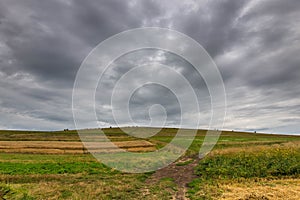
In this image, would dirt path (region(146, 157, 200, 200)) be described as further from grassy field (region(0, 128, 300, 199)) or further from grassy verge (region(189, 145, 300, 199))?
grassy verge (region(189, 145, 300, 199))

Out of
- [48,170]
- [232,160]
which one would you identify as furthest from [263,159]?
[48,170]

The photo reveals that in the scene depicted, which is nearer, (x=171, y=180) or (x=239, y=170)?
(x=171, y=180)

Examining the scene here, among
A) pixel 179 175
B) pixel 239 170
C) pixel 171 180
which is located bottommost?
pixel 171 180

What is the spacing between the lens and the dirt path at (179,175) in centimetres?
1705

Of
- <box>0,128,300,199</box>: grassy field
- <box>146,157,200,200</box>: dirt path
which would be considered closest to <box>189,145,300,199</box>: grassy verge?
<box>0,128,300,199</box>: grassy field

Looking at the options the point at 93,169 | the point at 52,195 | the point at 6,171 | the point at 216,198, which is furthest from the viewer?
the point at 93,169

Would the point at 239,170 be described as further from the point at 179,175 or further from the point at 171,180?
the point at 171,180

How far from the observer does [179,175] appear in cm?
2280

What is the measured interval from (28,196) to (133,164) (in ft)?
47.5

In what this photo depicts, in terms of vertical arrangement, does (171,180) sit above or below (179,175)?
below

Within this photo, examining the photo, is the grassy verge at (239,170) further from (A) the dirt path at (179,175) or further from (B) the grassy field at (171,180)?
(A) the dirt path at (179,175)

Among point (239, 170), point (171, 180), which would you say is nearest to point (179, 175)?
point (171, 180)

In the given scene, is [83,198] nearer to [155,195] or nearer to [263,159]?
[155,195]

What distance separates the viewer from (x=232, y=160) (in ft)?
87.5
